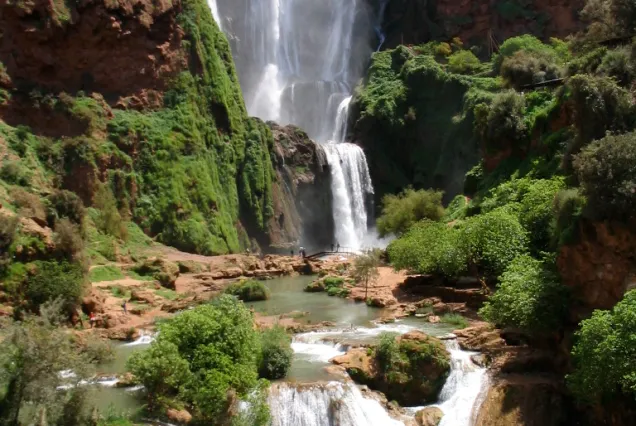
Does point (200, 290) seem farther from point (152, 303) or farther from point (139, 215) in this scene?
point (139, 215)

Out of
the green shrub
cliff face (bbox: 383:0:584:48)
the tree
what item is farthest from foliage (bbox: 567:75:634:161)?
cliff face (bbox: 383:0:584:48)

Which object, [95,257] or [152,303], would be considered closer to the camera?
[152,303]

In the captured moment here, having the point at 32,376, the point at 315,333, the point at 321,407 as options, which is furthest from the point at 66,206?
the point at 321,407

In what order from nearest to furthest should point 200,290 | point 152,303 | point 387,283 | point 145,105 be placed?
1. point 152,303
2. point 200,290
3. point 387,283
4. point 145,105

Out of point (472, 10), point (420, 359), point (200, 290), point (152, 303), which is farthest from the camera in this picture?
point (472, 10)

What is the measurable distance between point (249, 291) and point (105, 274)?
7.19 m

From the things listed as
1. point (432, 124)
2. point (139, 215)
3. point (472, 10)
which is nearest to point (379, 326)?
point (139, 215)


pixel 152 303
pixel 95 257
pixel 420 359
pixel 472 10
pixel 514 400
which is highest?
pixel 472 10

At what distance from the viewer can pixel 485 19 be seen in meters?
70.2

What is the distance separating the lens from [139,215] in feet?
134

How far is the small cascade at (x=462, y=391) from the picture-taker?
60.3 ft

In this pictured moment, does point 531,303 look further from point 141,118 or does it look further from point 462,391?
point 141,118

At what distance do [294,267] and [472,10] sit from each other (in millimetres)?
43486

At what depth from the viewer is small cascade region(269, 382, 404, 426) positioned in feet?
57.3
